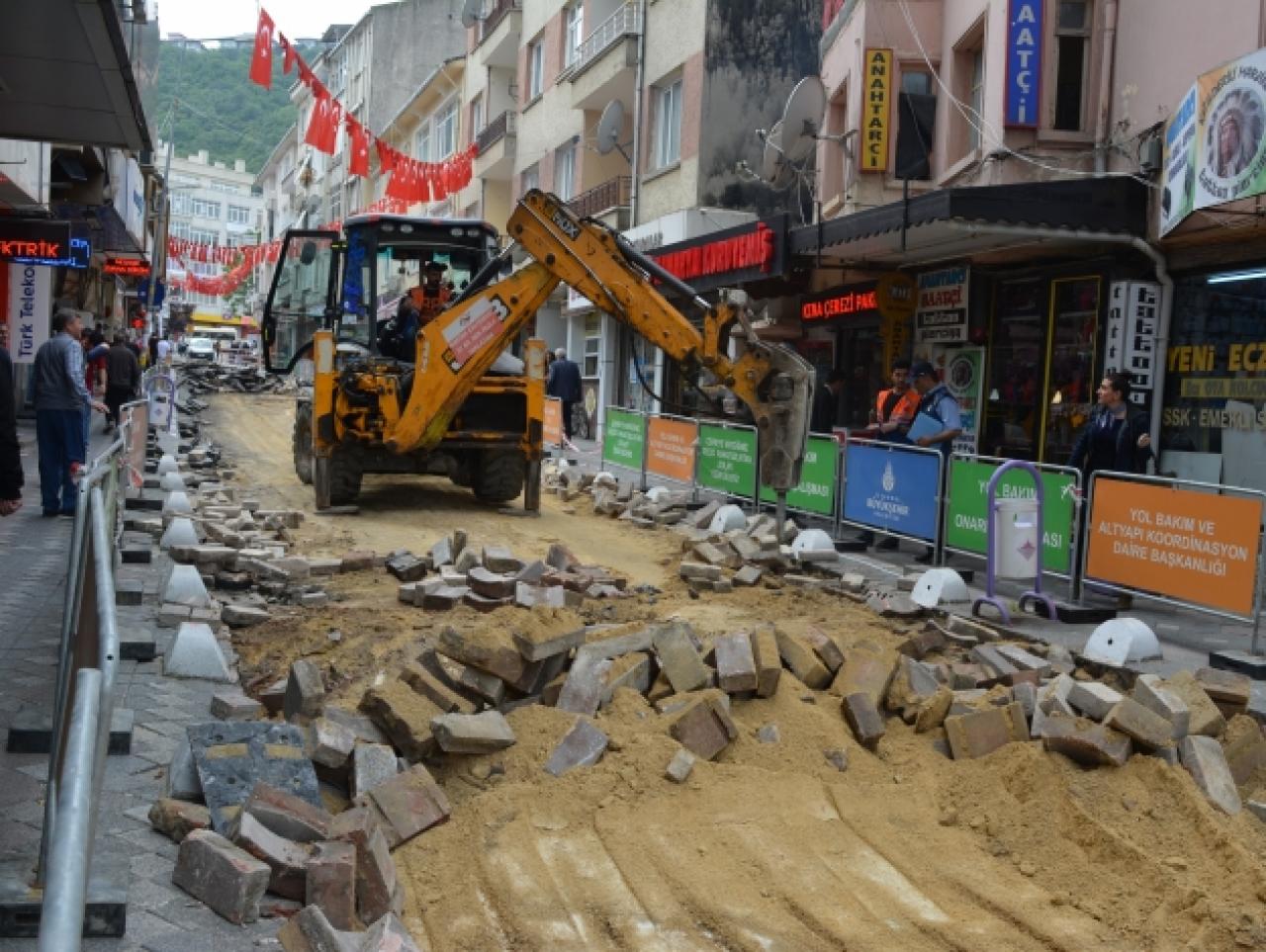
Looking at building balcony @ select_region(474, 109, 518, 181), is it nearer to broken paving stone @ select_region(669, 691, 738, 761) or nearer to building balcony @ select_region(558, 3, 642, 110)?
building balcony @ select_region(558, 3, 642, 110)

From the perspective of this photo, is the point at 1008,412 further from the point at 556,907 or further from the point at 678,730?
the point at 556,907

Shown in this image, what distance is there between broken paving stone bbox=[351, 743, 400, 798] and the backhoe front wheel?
920 centimetres

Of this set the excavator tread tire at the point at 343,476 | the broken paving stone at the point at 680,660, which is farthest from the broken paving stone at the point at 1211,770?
the excavator tread tire at the point at 343,476

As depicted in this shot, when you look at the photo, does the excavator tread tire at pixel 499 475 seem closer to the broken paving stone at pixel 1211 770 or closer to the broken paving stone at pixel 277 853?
the broken paving stone at pixel 1211 770

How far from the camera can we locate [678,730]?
6023 millimetres

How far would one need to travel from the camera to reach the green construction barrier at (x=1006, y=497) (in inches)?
387

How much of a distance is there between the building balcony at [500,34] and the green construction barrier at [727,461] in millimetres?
27146

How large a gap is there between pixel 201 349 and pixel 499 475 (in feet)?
188

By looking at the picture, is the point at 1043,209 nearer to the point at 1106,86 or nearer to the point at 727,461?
the point at 1106,86

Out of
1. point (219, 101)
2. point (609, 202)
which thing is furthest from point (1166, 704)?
point (219, 101)

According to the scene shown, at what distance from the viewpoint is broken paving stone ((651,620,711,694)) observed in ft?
21.5

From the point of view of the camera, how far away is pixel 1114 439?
10797 millimetres

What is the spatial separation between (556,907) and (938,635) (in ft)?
14.6

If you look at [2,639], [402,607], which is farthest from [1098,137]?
[2,639]
